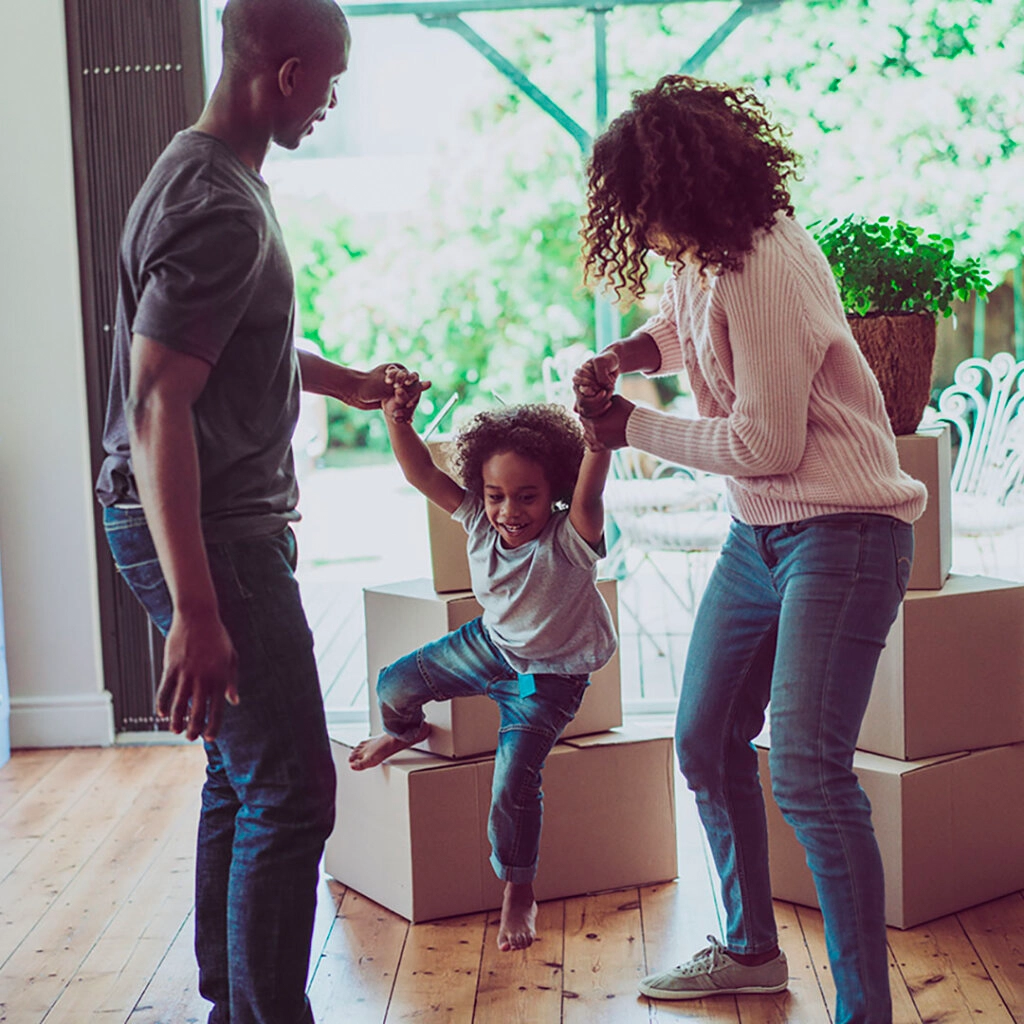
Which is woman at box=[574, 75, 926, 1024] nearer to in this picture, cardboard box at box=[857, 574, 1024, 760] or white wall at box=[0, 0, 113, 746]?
cardboard box at box=[857, 574, 1024, 760]

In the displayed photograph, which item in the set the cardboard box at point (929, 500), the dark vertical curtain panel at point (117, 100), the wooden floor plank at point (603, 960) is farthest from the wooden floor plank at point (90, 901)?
the cardboard box at point (929, 500)

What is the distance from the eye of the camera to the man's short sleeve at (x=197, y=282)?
1299 millimetres

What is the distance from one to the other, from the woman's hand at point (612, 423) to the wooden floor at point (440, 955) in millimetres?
897

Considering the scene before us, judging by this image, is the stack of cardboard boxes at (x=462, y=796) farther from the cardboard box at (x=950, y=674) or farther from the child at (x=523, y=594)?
the cardboard box at (x=950, y=674)

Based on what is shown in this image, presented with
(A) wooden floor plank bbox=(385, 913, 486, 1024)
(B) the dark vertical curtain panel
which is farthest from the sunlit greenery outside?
(A) wooden floor plank bbox=(385, 913, 486, 1024)

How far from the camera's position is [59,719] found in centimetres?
348

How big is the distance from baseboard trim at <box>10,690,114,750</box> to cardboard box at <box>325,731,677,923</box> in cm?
121

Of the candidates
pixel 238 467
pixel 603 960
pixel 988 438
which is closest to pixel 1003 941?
pixel 603 960

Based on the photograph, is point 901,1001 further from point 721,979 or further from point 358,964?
point 358,964

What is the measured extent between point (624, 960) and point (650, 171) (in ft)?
4.29

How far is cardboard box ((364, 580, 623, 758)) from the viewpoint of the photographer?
234 centimetres

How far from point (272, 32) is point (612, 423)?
2.29ft

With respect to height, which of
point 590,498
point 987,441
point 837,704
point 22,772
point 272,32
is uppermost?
point 272,32

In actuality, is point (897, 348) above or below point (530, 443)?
above
